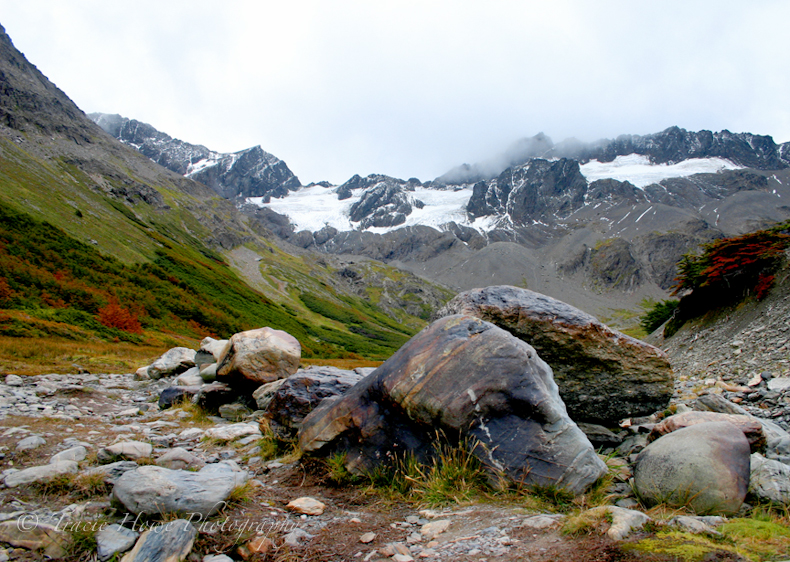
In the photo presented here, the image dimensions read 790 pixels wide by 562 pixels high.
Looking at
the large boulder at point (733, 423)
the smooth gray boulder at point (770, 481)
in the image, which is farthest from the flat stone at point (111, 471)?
the large boulder at point (733, 423)

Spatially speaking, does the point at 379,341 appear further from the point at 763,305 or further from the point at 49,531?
the point at 49,531

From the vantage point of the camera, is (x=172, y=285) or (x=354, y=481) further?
(x=172, y=285)

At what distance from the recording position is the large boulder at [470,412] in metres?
5.73

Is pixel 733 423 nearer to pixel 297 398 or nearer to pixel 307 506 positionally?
pixel 307 506

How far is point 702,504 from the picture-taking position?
5.03 metres

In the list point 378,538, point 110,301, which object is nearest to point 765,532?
point 378,538

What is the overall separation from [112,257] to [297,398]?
63525 millimetres

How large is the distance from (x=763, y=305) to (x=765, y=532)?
20316mm

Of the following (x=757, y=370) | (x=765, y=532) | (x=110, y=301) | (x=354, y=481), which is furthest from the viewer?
(x=110, y=301)

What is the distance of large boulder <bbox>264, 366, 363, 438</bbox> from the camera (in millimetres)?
9234

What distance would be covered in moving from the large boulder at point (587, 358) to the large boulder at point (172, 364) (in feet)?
60.0

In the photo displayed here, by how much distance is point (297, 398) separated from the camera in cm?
952

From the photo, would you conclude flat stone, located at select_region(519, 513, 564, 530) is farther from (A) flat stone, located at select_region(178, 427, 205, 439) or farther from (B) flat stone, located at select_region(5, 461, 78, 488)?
(A) flat stone, located at select_region(178, 427, 205, 439)

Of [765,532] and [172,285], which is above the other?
[765,532]
